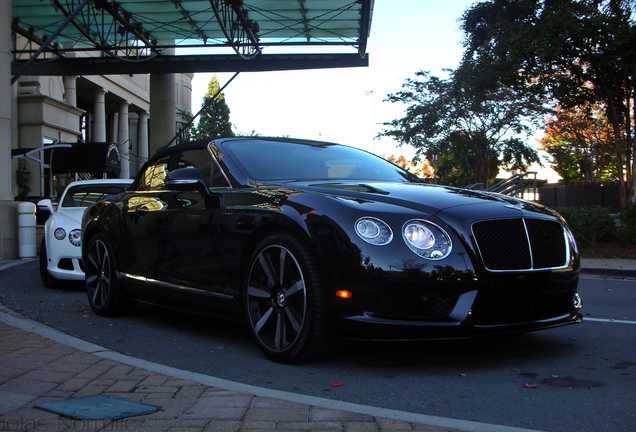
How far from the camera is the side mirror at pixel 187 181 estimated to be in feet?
16.4

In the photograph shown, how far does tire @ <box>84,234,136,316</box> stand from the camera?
6.12 metres

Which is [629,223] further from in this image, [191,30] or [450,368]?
[191,30]

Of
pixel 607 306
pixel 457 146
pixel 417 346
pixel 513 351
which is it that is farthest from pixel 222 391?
pixel 457 146

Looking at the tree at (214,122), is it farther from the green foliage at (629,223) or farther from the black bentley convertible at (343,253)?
the black bentley convertible at (343,253)

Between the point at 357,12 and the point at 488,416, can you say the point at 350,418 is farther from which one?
the point at 357,12

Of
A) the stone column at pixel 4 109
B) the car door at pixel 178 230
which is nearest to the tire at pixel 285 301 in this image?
the car door at pixel 178 230

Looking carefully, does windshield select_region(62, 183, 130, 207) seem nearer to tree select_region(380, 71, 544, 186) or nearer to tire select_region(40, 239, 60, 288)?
tire select_region(40, 239, 60, 288)

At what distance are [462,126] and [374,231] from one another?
29181 millimetres

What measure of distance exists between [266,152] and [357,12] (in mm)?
18854

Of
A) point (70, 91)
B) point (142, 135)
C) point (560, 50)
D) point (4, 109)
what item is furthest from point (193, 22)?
point (142, 135)

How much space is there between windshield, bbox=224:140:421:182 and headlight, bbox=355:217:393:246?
1.17m

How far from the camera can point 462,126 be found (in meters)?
32.0

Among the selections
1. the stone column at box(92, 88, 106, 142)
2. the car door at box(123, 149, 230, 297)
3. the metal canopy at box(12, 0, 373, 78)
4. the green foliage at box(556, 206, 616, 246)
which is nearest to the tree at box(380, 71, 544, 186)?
the metal canopy at box(12, 0, 373, 78)

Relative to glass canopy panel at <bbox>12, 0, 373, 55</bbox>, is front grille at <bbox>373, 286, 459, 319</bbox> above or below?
below
